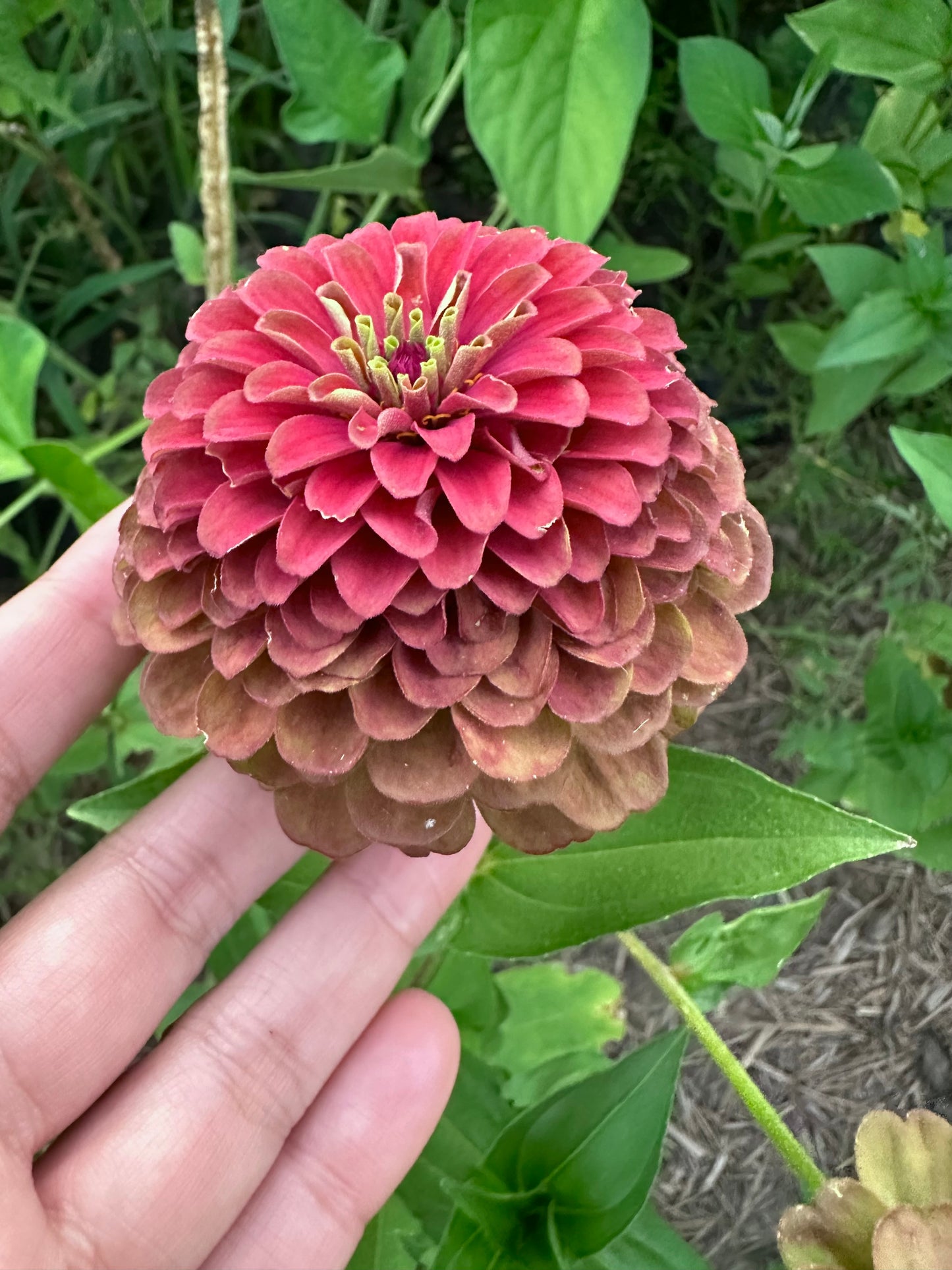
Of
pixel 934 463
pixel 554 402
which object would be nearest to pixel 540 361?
pixel 554 402

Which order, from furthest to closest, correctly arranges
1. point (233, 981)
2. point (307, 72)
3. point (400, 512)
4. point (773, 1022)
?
point (773, 1022), point (307, 72), point (233, 981), point (400, 512)

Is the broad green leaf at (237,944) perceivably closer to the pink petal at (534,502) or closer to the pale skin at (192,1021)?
the pale skin at (192,1021)

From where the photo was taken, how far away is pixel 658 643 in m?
0.42

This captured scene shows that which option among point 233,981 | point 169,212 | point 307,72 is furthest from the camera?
point 169,212

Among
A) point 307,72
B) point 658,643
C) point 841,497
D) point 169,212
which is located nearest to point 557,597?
point 658,643

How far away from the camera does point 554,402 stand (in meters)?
0.40

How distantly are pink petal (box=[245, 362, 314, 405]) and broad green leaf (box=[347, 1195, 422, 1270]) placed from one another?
1.65 feet

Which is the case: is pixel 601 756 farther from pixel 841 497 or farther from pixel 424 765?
pixel 841 497

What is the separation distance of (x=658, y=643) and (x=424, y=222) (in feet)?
0.71

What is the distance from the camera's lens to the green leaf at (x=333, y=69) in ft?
2.39

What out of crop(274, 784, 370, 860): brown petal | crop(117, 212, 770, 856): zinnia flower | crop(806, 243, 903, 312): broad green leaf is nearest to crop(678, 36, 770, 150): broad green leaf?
crop(806, 243, 903, 312): broad green leaf

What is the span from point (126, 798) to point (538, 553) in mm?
340

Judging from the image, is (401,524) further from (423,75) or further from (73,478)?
(423,75)

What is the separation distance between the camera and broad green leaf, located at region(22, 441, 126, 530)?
27.1 inches
